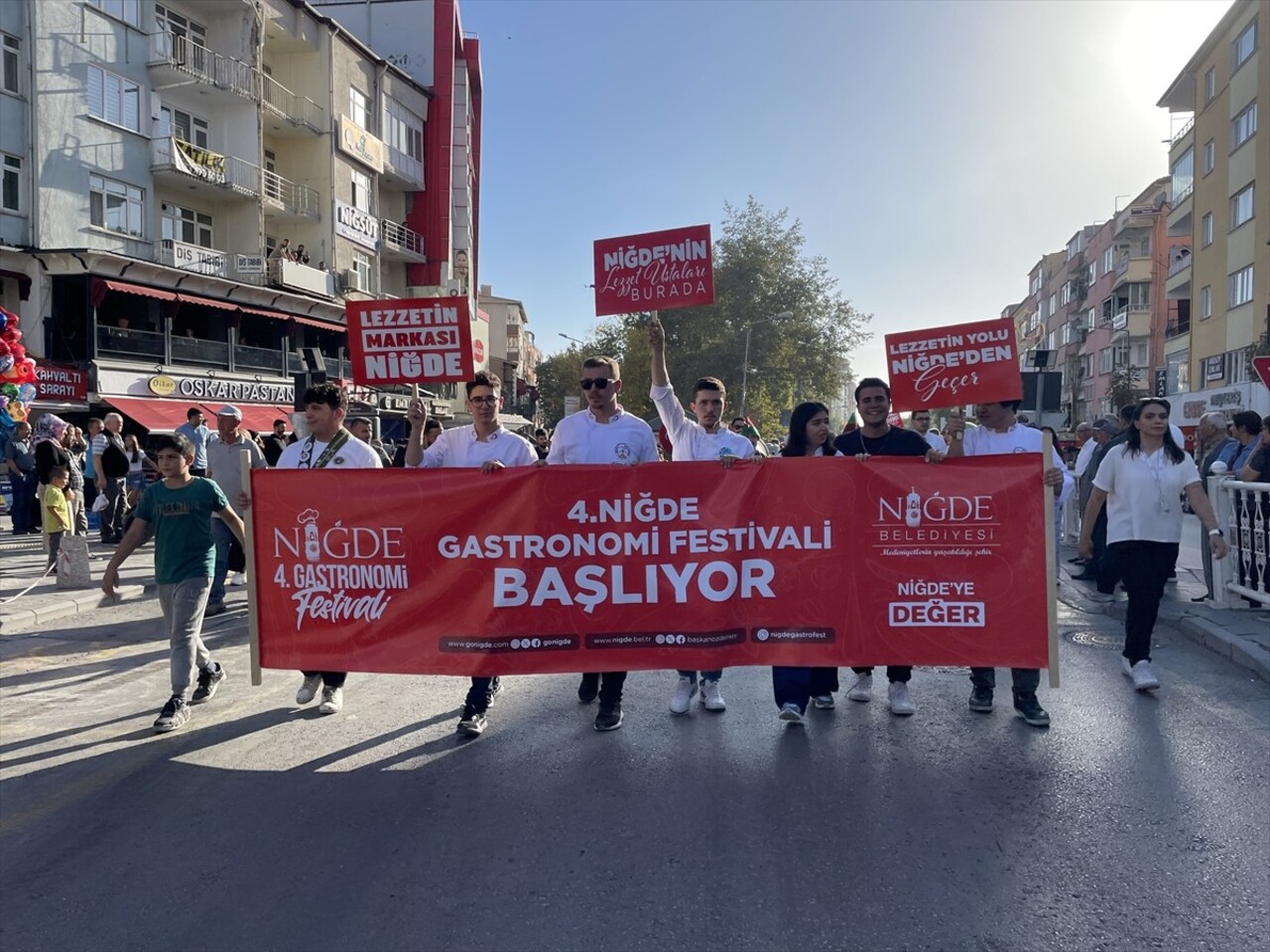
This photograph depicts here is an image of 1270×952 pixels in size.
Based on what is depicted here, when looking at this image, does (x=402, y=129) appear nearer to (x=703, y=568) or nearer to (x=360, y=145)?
(x=360, y=145)

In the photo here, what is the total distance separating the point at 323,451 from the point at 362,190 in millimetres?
35761

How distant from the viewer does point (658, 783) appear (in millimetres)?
4469

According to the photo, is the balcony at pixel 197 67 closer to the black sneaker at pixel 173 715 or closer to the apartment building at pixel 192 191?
the apartment building at pixel 192 191

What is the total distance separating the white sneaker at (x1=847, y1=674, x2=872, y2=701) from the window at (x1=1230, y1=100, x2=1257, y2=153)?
33.7 metres

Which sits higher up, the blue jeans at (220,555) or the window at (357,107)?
the window at (357,107)

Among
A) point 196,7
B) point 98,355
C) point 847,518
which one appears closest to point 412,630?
point 847,518

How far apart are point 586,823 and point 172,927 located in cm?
162

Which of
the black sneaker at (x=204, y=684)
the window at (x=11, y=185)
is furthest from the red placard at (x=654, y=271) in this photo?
the window at (x=11, y=185)

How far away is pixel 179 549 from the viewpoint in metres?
5.56

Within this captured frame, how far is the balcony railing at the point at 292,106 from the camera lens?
3280 cm

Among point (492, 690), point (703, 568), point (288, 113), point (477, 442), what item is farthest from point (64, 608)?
point (288, 113)

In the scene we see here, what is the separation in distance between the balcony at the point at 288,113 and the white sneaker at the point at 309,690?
104 ft

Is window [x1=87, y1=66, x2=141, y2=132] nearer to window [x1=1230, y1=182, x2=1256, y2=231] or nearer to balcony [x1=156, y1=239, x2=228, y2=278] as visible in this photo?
balcony [x1=156, y1=239, x2=228, y2=278]

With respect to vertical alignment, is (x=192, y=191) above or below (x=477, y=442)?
above
